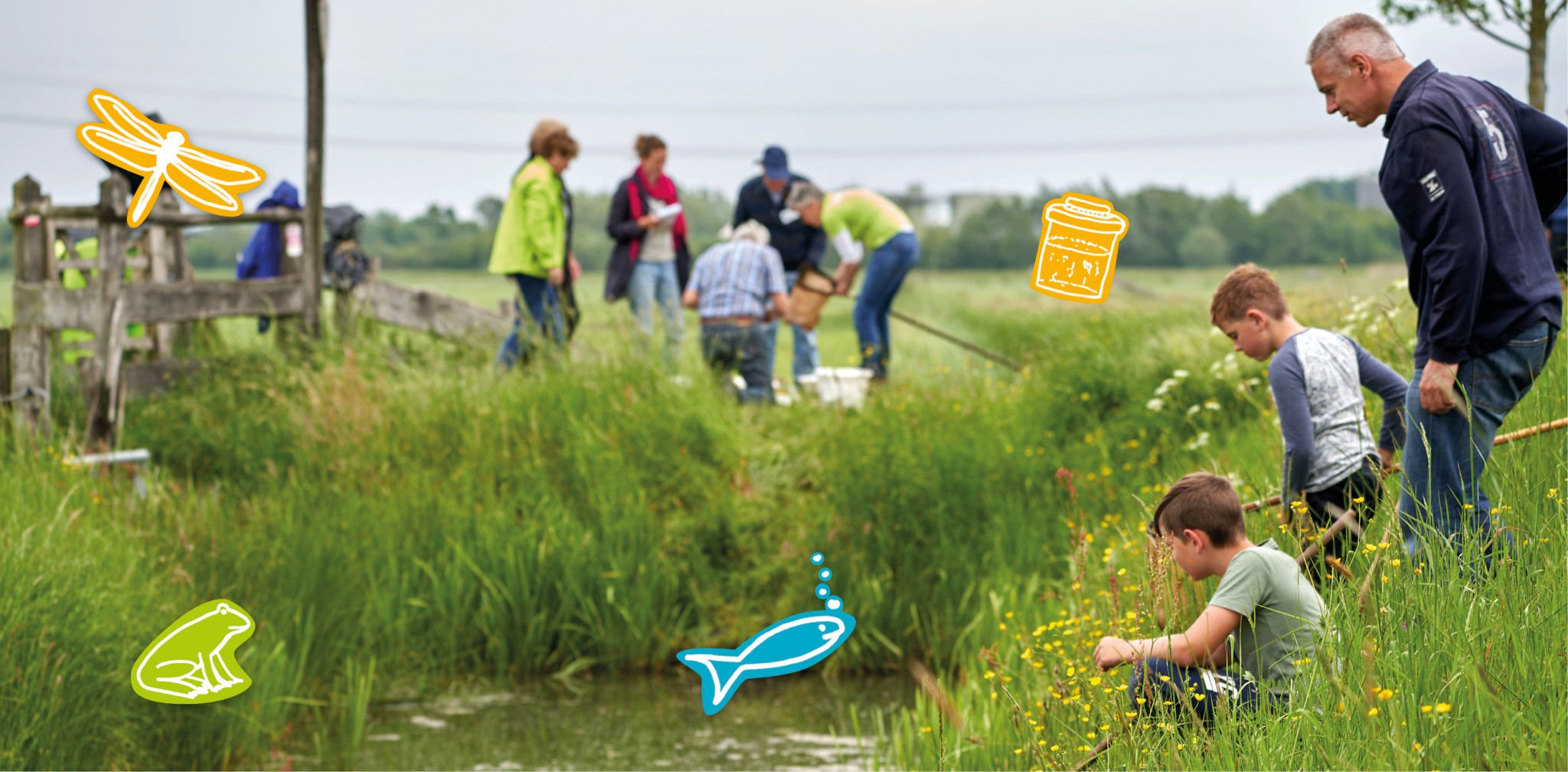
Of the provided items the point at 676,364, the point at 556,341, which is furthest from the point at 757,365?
the point at 556,341

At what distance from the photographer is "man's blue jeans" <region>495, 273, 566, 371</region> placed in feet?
27.6

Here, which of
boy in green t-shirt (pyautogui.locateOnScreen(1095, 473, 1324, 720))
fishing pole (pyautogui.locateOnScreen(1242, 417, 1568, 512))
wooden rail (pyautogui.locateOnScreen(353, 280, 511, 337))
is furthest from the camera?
wooden rail (pyautogui.locateOnScreen(353, 280, 511, 337))

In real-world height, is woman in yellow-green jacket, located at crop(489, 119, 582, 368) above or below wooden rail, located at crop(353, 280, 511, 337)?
above

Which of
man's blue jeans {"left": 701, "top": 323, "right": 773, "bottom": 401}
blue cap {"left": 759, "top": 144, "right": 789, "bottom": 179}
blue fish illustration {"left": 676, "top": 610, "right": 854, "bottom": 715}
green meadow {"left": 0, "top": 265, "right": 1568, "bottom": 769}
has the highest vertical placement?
blue cap {"left": 759, "top": 144, "right": 789, "bottom": 179}

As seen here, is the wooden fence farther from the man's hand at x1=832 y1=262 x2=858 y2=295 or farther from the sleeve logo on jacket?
the sleeve logo on jacket

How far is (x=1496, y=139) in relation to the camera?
10.8ft

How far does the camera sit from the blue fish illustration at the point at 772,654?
92.9 inches

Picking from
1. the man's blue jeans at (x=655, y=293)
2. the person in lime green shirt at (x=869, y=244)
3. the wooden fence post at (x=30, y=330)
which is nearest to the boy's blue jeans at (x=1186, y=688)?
the person in lime green shirt at (x=869, y=244)

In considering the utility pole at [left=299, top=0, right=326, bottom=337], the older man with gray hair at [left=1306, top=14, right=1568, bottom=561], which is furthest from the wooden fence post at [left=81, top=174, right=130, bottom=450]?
the older man with gray hair at [left=1306, top=14, right=1568, bottom=561]

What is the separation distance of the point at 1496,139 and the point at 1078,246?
140 cm

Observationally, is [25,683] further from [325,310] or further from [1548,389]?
[325,310]

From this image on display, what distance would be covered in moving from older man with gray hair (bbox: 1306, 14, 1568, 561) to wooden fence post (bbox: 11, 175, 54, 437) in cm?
748

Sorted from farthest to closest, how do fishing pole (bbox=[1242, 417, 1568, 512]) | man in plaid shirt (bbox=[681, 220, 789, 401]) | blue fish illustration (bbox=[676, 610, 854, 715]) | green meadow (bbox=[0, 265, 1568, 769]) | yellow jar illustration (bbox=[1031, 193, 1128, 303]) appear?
1. man in plaid shirt (bbox=[681, 220, 789, 401])
2. green meadow (bbox=[0, 265, 1568, 769])
3. fishing pole (bbox=[1242, 417, 1568, 512])
4. yellow jar illustration (bbox=[1031, 193, 1128, 303])
5. blue fish illustration (bbox=[676, 610, 854, 715])

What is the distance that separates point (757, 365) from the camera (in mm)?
8469
